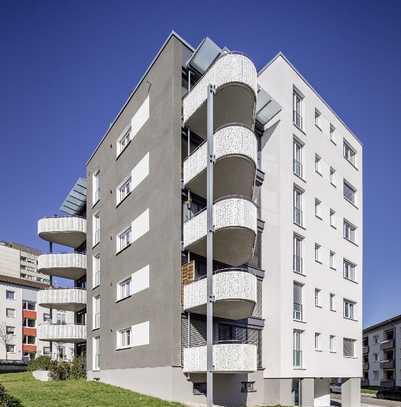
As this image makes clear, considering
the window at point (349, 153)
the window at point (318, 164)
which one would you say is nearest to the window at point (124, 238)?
the window at point (318, 164)

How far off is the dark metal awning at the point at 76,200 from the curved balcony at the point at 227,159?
50.2 ft

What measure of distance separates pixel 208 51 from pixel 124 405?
1443 cm

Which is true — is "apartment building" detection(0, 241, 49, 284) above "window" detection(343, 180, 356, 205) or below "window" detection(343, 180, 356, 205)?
below

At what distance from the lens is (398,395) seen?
198 ft

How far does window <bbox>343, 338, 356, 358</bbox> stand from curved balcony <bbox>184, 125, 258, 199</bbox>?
14409mm

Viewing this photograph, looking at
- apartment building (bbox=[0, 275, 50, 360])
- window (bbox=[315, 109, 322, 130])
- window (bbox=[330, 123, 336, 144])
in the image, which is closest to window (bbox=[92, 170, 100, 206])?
window (bbox=[315, 109, 322, 130])

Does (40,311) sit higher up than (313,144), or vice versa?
(313,144)

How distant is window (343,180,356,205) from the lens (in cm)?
3142

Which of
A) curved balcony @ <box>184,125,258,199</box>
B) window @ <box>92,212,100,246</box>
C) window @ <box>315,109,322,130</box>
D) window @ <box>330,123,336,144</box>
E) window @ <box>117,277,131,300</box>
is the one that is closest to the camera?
curved balcony @ <box>184,125,258,199</box>

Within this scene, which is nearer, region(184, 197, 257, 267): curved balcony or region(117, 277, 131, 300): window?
region(184, 197, 257, 267): curved balcony

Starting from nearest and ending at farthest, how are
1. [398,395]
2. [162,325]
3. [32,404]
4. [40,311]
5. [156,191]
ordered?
[32,404], [162,325], [156,191], [398,395], [40,311]

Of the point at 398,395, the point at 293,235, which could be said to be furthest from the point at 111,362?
the point at 398,395

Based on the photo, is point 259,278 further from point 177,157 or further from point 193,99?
point 193,99

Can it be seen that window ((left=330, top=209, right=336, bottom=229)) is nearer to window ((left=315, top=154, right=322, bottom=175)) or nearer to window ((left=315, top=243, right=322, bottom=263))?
window ((left=315, top=243, right=322, bottom=263))
